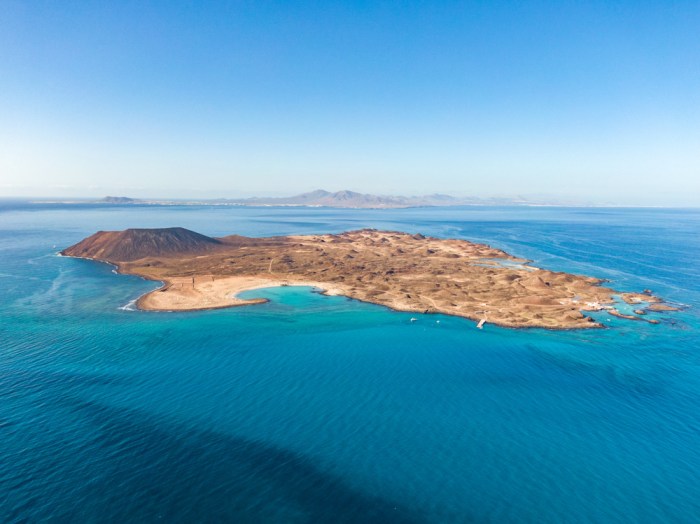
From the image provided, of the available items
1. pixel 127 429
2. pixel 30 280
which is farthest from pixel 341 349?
pixel 30 280

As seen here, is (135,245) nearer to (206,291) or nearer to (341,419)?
(206,291)

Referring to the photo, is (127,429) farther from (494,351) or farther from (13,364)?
(494,351)

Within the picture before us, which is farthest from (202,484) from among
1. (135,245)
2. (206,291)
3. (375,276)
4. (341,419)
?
(135,245)

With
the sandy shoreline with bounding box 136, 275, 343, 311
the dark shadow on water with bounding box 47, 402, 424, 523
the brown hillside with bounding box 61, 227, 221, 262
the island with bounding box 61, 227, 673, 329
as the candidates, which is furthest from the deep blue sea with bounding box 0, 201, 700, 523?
the brown hillside with bounding box 61, 227, 221, 262

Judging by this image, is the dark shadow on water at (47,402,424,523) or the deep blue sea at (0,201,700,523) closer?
the dark shadow on water at (47,402,424,523)

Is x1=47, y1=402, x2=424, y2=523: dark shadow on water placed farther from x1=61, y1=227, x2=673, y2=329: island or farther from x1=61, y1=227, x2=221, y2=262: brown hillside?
x1=61, y1=227, x2=221, y2=262: brown hillside

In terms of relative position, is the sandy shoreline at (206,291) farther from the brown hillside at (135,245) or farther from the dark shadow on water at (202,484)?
the dark shadow on water at (202,484)

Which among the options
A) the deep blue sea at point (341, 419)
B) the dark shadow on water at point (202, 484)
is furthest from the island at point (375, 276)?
the dark shadow on water at point (202, 484)
